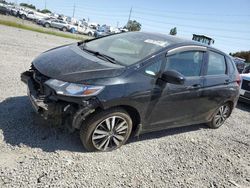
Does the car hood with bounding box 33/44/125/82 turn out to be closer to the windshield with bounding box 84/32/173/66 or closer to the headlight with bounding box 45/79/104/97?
the headlight with bounding box 45/79/104/97

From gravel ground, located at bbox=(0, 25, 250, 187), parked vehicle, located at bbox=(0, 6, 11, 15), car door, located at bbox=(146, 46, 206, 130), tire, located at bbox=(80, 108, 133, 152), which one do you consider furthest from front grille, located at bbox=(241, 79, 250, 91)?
parked vehicle, located at bbox=(0, 6, 11, 15)

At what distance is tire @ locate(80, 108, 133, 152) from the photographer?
3396 mm

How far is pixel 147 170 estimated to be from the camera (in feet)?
11.6

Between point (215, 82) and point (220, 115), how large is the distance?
1.05 metres

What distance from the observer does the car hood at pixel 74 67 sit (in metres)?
3.32

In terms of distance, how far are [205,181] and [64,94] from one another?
92.4 inches

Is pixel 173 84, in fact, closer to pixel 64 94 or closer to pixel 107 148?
pixel 107 148

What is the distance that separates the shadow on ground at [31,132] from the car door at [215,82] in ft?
4.36

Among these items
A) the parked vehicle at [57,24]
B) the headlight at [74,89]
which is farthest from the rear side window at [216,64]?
the parked vehicle at [57,24]

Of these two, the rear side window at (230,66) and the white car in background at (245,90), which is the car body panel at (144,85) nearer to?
the rear side window at (230,66)

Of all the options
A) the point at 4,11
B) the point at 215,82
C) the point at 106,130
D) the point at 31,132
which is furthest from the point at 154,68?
the point at 4,11

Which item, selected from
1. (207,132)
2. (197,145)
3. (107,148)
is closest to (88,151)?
(107,148)

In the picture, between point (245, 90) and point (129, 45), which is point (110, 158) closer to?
point (129, 45)

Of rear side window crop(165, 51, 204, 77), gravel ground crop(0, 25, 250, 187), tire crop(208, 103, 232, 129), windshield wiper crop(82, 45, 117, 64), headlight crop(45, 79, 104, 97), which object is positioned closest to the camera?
gravel ground crop(0, 25, 250, 187)
